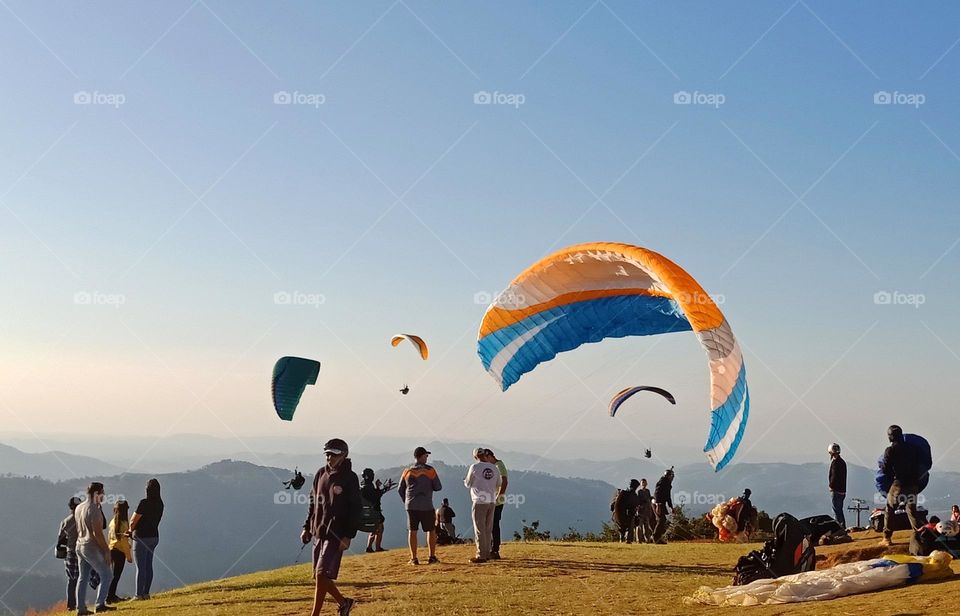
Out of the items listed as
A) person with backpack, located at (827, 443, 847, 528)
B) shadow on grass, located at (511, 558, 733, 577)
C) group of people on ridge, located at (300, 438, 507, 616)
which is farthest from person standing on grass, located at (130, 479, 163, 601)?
person with backpack, located at (827, 443, 847, 528)

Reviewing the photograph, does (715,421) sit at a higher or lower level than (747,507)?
higher

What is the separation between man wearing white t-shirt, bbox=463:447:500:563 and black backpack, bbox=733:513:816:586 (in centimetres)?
478

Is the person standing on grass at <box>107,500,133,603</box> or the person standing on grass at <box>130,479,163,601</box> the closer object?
the person standing on grass at <box>130,479,163,601</box>

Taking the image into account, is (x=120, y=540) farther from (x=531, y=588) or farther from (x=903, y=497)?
(x=903, y=497)

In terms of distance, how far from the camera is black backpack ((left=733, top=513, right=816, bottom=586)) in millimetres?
11492

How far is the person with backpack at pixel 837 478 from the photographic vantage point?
61.1 feet

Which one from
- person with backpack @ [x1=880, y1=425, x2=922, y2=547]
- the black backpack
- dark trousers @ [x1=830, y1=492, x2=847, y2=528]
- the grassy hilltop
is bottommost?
the grassy hilltop

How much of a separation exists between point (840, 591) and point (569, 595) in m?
3.63

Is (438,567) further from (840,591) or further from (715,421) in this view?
(840,591)

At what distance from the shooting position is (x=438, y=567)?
15.2 meters

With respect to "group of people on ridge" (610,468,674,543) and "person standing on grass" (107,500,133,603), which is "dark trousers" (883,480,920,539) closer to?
"group of people on ridge" (610,468,674,543)

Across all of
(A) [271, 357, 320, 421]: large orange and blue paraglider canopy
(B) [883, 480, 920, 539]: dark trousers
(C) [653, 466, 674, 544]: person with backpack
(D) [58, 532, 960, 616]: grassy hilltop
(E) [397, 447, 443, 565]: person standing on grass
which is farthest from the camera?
(A) [271, 357, 320, 421]: large orange and blue paraglider canopy

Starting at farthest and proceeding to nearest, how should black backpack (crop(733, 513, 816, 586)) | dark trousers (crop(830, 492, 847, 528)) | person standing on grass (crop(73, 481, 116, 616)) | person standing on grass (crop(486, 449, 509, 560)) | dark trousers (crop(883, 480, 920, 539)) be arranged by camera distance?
dark trousers (crop(830, 492, 847, 528)) < person standing on grass (crop(486, 449, 509, 560)) < dark trousers (crop(883, 480, 920, 539)) < person standing on grass (crop(73, 481, 116, 616)) < black backpack (crop(733, 513, 816, 586))

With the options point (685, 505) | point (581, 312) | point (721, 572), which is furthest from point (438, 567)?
point (685, 505)
